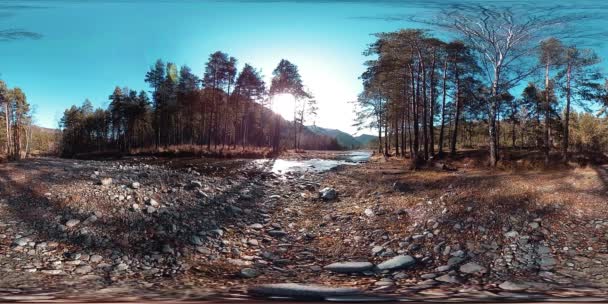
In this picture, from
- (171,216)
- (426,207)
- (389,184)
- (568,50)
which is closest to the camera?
(568,50)

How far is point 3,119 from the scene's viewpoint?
9.14 feet

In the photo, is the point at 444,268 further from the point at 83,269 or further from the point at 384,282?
the point at 83,269

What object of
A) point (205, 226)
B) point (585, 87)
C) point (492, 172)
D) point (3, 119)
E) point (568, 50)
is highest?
point (568, 50)

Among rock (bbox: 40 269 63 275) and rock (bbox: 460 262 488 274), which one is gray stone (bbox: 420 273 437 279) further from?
rock (bbox: 40 269 63 275)

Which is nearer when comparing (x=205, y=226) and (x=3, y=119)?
(x=3, y=119)

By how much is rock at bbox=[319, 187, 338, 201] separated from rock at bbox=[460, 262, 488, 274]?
2.18 metres

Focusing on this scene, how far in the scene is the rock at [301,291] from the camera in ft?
3.94

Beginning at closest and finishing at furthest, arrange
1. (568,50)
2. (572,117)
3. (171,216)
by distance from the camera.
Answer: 1. (568,50)
2. (572,117)
3. (171,216)

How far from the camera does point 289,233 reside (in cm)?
255

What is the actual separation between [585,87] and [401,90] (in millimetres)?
1682

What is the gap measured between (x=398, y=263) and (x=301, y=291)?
83cm

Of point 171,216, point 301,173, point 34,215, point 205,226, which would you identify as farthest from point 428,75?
point 34,215

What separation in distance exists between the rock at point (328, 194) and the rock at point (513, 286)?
2572 millimetres

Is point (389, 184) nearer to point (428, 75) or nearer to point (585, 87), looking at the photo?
point (428, 75)
